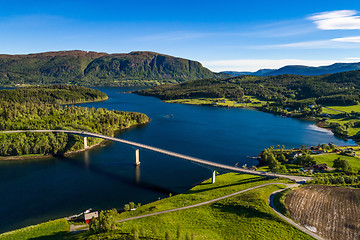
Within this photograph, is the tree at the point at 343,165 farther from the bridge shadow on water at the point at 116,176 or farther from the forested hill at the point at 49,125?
the forested hill at the point at 49,125

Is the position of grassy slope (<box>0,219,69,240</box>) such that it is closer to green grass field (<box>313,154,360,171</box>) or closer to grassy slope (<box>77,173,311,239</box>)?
grassy slope (<box>77,173,311,239</box>)

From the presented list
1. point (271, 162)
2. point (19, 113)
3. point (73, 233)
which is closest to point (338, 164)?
point (271, 162)

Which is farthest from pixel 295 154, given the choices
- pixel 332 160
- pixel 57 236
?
pixel 57 236

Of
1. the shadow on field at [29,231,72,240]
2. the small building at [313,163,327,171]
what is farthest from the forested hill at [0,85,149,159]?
the small building at [313,163,327,171]

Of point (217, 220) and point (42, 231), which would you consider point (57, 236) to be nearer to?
point (42, 231)

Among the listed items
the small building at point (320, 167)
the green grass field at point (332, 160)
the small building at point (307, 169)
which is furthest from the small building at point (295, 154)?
the small building at point (307, 169)

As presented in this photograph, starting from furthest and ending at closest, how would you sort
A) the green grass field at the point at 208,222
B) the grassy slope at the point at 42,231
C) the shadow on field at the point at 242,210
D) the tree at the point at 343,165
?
the tree at the point at 343,165 < the shadow on field at the point at 242,210 < the grassy slope at the point at 42,231 < the green grass field at the point at 208,222
